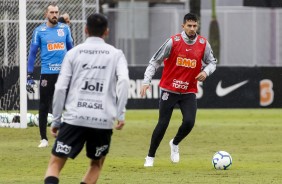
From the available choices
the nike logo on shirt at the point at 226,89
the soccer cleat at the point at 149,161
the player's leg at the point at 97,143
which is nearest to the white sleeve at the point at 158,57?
the soccer cleat at the point at 149,161

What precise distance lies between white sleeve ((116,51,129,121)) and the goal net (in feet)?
38.7

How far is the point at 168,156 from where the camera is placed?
17.4 metres

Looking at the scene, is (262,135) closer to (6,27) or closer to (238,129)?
(238,129)

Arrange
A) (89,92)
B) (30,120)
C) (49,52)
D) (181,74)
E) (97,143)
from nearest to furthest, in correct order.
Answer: (89,92) < (97,143) < (181,74) < (49,52) < (30,120)

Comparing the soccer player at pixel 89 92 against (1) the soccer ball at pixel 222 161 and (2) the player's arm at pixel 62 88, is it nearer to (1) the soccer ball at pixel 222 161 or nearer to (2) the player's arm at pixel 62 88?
(2) the player's arm at pixel 62 88

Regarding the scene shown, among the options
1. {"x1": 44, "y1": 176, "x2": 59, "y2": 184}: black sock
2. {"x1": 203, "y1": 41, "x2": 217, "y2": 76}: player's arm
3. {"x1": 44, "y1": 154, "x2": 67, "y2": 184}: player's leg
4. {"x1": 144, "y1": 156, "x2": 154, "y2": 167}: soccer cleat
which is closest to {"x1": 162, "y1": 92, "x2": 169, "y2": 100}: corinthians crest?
{"x1": 203, "y1": 41, "x2": 217, "y2": 76}: player's arm

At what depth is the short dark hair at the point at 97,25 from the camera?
10.4 meters

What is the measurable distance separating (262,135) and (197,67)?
707 cm

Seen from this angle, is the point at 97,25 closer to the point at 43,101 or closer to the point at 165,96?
the point at 165,96

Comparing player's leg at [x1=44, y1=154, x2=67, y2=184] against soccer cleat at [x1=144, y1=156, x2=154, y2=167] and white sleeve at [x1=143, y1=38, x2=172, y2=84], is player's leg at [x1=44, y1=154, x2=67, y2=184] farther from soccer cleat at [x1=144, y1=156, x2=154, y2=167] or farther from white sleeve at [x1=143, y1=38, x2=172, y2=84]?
soccer cleat at [x1=144, y1=156, x2=154, y2=167]

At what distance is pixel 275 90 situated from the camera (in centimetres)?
3161

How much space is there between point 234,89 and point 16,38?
9892mm

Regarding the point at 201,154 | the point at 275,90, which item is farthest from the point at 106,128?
the point at 275,90

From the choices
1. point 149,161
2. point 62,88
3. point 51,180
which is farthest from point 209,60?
point 51,180
